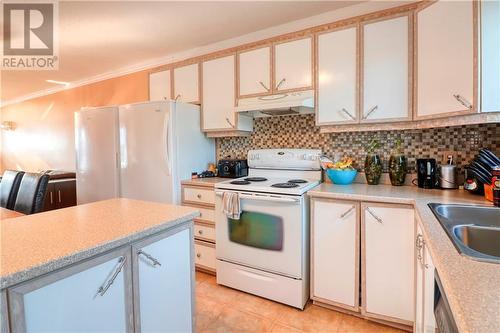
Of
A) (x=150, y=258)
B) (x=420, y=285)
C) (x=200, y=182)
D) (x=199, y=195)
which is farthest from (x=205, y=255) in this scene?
(x=420, y=285)

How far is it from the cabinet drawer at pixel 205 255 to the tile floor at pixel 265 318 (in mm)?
370

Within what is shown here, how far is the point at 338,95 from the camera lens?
2143 mm

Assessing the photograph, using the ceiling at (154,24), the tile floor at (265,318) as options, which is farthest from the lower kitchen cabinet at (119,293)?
the ceiling at (154,24)

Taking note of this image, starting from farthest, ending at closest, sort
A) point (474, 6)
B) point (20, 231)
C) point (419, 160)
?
1. point (419, 160)
2. point (474, 6)
3. point (20, 231)

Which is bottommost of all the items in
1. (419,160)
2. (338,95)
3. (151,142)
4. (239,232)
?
(239,232)

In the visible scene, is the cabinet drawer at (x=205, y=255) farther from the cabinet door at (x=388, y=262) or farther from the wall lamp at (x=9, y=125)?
the wall lamp at (x=9, y=125)

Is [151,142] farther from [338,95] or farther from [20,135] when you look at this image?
[20,135]

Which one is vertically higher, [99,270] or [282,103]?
[282,103]

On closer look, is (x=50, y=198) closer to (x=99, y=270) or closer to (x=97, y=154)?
(x=97, y=154)

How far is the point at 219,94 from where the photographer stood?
275 centimetres

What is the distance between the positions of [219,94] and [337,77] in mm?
1191

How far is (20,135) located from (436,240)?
7.73m

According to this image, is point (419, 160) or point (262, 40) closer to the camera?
point (419, 160)

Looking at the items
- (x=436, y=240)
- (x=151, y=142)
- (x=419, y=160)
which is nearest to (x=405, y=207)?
(x=419, y=160)
